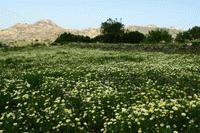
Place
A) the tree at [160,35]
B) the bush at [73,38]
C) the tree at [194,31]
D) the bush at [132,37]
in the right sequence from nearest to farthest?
the bush at [73,38] → the bush at [132,37] → the tree at [160,35] → the tree at [194,31]

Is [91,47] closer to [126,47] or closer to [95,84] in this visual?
[126,47]

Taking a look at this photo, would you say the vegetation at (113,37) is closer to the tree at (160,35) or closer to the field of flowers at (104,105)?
the tree at (160,35)

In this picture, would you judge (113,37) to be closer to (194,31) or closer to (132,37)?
(132,37)

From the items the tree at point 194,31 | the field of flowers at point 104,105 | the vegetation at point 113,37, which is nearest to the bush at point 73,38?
the vegetation at point 113,37

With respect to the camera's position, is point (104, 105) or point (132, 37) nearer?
point (104, 105)

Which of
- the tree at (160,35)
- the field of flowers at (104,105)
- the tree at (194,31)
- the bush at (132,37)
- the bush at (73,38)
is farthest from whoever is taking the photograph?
the tree at (194,31)

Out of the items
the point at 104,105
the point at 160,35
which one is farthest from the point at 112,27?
the point at 104,105

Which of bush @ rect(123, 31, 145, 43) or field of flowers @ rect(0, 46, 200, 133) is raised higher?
field of flowers @ rect(0, 46, 200, 133)

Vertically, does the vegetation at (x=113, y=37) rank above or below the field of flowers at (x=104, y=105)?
below

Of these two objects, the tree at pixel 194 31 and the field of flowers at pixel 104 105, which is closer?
the field of flowers at pixel 104 105

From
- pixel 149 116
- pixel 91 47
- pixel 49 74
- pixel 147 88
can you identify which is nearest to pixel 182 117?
pixel 149 116

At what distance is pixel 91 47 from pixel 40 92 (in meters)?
41.3

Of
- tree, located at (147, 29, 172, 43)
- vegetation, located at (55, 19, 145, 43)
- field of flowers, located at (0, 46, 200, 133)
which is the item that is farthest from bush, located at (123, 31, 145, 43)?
field of flowers, located at (0, 46, 200, 133)

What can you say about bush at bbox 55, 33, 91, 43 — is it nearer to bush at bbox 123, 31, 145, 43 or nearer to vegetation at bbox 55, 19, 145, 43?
vegetation at bbox 55, 19, 145, 43
